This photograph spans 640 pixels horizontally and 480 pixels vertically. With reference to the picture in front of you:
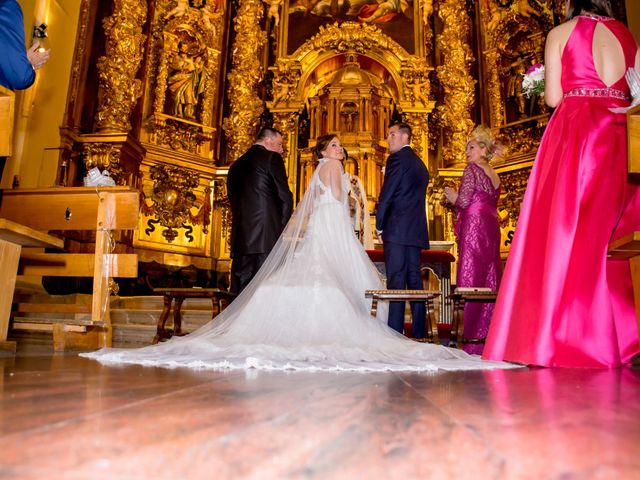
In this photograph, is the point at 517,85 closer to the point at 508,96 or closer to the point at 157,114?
the point at 508,96

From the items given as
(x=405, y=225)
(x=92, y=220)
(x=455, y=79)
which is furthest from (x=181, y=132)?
(x=405, y=225)

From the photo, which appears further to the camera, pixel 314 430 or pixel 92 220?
pixel 92 220

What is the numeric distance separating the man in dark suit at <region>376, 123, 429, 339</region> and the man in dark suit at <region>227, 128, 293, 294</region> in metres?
0.88

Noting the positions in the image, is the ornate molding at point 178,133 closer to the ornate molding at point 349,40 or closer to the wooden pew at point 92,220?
the ornate molding at point 349,40

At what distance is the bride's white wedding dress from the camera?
225 centimetres

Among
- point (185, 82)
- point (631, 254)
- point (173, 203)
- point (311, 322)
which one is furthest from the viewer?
point (185, 82)

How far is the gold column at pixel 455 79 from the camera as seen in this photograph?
8.43 meters

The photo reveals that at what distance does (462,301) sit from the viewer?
393cm

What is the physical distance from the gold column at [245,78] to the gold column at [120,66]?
4.95ft

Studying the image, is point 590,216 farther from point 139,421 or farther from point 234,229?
point 234,229

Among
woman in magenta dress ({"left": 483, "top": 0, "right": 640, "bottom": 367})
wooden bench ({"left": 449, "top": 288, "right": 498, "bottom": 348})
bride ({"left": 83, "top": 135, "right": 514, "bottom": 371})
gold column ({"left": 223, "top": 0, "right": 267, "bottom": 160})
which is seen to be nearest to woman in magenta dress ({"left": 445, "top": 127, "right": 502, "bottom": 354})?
wooden bench ({"left": 449, "top": 288, "right": 498, "bottom": 348})

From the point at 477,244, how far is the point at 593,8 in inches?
80.3

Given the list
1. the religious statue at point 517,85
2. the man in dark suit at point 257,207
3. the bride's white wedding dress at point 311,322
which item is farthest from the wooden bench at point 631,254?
the religious statue at point 517,85

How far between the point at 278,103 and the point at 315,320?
6451 mm
